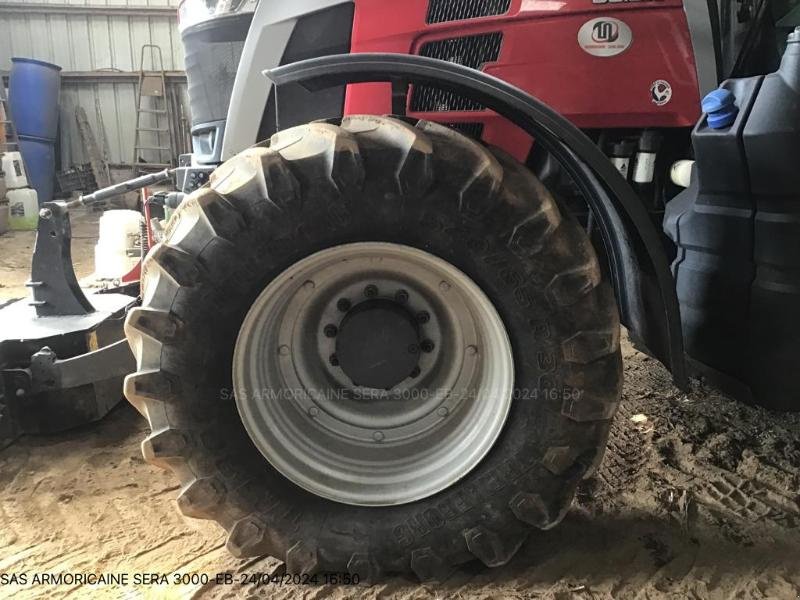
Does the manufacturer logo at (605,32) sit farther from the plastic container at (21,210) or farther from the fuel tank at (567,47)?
the plastic container at (21,210)

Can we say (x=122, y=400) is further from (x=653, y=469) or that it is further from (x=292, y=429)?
(x=653, y=469)

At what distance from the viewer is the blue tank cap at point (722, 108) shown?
1.90 m

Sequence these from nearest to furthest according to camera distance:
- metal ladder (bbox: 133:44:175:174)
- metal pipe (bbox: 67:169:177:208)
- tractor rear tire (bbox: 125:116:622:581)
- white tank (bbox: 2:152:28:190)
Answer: tractor rear tire (bbox: 125:116:622:581) → metal pipe (bbox: 67:169:177:208) → white tank (bbox: 2:152:28:190) → metal ladder (bbox: 133:44:175:174)

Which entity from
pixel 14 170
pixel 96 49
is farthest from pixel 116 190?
pixel 96 49

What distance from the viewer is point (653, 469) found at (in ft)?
8.32

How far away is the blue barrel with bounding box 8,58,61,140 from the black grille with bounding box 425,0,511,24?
11190 millimetres

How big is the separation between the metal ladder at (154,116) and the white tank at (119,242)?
7.95 m

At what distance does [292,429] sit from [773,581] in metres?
1.54

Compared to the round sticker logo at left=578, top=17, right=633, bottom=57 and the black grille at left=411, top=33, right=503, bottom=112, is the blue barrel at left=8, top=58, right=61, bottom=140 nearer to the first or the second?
the black grille at left=411, top=33, right=503, bottom=112

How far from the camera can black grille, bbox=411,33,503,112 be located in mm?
2150

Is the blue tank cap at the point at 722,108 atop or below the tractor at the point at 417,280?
atop

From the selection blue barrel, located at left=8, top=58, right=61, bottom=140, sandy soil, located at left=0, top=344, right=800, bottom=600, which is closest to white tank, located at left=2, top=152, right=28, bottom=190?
blue barrel, located at left=8, top=58, right=61, bottom=140

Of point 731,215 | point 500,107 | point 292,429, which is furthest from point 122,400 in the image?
point 731,215

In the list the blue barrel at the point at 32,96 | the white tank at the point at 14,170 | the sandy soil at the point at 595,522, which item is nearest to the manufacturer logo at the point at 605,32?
the sandy soil at the point at 595,522
